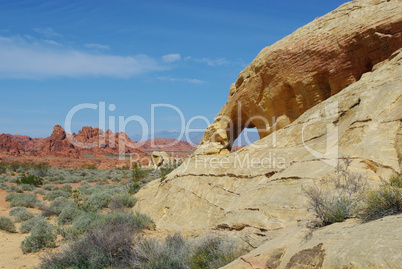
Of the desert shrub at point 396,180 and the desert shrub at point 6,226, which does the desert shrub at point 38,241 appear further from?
the desert shrub at point 396,180

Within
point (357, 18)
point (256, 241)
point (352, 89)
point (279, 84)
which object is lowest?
point (256, 241)

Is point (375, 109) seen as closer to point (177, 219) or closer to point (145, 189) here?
point (177, 219)

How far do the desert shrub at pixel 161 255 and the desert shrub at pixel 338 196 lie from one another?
262cm

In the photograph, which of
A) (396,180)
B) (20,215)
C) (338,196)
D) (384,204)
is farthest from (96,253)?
(20,215)

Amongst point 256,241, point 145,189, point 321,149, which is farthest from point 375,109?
point 145,189

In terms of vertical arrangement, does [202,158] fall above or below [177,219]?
above

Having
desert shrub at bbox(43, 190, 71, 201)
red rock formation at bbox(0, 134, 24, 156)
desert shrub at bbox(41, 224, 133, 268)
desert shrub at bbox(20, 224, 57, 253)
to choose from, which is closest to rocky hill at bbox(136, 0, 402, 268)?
desert shrub at bbox(41, 224, 133, 268)

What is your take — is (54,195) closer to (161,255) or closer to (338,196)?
(161,255)

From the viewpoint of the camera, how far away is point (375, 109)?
6496mm

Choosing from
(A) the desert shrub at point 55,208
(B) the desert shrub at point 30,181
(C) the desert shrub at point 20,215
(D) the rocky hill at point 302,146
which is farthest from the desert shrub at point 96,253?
(B) the desert shrub at point 30,181

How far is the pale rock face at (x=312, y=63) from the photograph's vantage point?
31.0ft

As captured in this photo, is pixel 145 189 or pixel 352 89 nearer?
pixel 352 89

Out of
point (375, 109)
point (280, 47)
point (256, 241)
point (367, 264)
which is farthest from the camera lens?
point (280, 47)

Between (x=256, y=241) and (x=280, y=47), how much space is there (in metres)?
9.11
